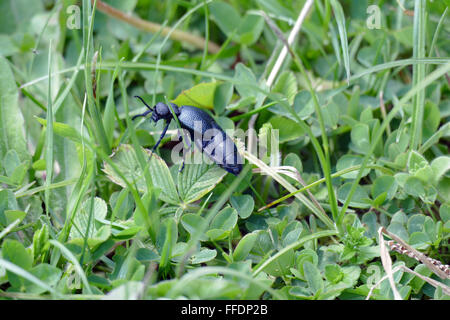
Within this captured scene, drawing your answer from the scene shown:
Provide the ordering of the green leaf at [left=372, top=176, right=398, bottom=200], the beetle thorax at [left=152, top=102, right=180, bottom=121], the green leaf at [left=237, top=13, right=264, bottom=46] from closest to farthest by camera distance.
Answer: the green leaf at [left=372, top=176, right=398, bottom=200], the beetle thorax at [left=152, top=102, right=180, bottom=121], the green leaf at [left=237, top=13, right=264, bottom=46]

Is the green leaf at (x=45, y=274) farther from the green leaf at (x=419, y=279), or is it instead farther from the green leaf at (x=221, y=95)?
the green leaf at (x=419, y=279)

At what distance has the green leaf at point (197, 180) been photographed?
2426 mm

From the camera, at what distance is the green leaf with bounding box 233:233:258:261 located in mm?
2199

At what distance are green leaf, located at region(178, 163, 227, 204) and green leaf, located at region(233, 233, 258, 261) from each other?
0.36 m

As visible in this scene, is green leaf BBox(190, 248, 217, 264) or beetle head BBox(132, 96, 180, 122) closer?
green leaf BBox(190, 248, 217, 264)

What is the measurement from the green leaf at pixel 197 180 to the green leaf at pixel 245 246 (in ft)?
1.17

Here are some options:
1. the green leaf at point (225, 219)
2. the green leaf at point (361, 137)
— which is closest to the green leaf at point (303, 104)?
the green leaf at point (361, 137)

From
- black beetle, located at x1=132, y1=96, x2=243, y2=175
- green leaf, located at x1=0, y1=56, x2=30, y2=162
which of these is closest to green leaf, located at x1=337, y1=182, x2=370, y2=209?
black beetle, located at x1=132, y1=96, x2=243, y2=175

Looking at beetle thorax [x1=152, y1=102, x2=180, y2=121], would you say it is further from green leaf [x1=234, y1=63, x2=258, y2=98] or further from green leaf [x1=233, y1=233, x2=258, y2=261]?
green leaf [x1=233, y1=233, x2=258, y2=261]

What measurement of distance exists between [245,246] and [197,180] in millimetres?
491

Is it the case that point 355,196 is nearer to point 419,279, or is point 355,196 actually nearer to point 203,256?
point 419,279
